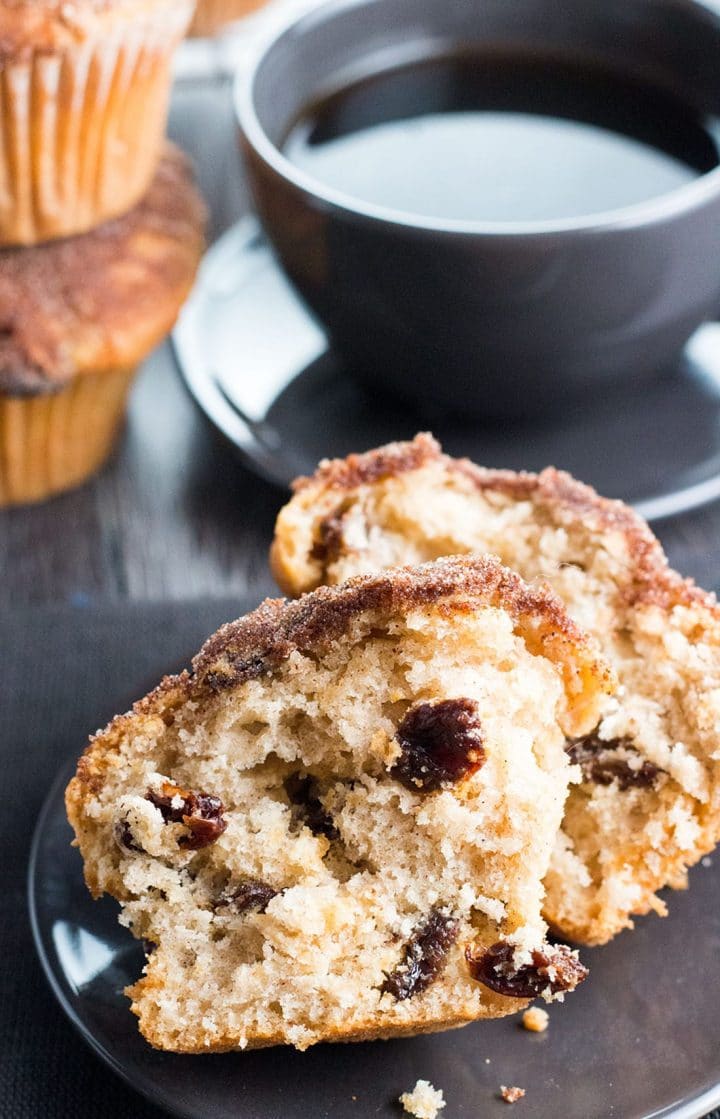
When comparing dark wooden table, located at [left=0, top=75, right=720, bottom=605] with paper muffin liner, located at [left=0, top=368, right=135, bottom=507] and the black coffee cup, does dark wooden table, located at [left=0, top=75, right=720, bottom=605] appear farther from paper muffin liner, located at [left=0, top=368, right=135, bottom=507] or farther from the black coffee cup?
the black coffee cup

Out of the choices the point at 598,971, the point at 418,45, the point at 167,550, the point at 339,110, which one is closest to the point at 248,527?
the point at 167,550

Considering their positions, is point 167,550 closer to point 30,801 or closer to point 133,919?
point 30,801

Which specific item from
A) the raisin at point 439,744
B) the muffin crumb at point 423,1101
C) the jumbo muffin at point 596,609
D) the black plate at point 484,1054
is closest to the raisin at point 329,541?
the jumbo muffin at point 596,609

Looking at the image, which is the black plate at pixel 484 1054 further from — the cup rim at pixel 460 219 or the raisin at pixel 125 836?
the cup rim at pixel 460 219

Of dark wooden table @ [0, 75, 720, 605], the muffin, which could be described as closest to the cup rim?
the muffin

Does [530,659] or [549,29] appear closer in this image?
[530,659]

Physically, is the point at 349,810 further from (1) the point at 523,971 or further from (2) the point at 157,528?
(2) the point at 157,528
